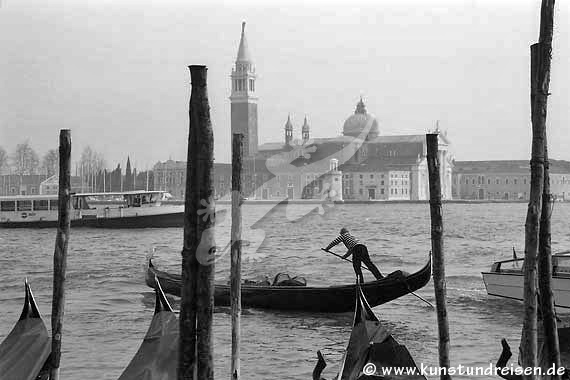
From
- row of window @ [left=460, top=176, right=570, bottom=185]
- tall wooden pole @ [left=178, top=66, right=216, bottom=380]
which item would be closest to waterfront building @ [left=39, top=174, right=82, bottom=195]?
row of window @ [left=460, top=176, right=570, bottom=185]

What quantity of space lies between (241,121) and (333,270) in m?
43.1

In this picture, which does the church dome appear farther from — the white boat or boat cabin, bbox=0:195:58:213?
the white boat

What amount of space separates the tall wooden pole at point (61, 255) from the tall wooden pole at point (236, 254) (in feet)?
3.01

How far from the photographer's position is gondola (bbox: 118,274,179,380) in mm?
3703

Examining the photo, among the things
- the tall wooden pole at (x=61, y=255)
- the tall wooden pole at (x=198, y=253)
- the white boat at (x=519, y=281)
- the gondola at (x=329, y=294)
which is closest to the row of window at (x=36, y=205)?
the gondola at (x=329, y=294)

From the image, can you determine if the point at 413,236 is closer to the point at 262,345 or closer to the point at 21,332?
the point at 262,345

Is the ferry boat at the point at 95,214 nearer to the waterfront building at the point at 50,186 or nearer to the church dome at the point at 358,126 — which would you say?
the waterfront building at the point at 50,186

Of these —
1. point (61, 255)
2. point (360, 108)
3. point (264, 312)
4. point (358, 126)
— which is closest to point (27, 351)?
point (61, 255)

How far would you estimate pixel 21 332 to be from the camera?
415cm

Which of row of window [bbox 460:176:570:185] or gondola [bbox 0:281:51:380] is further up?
row of window [bbox 460:176:570:185]

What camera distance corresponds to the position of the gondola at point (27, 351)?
4.02m

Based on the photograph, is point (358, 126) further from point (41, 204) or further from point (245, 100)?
point (41, 204)

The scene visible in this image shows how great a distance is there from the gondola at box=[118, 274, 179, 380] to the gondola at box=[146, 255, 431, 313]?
348 centimetres

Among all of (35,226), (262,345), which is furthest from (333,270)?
(35,226)
